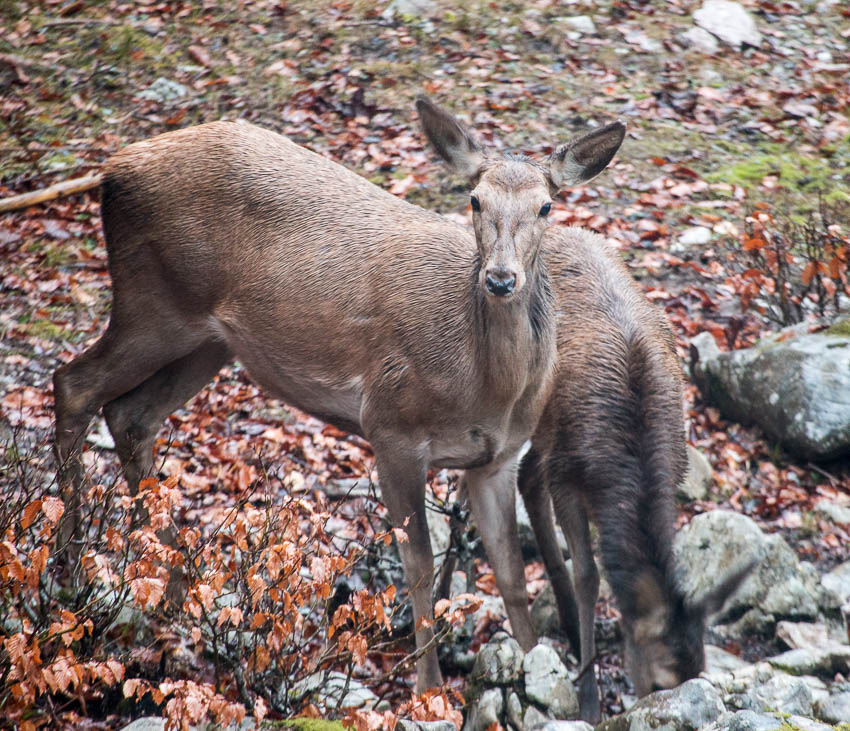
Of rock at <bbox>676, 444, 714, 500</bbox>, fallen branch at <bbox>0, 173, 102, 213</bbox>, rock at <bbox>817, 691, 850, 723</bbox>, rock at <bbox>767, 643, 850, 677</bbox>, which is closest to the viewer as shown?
rock at <bbox>817, 691, 850, 723</bbox>

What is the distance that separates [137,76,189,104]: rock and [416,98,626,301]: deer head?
6.43 meters

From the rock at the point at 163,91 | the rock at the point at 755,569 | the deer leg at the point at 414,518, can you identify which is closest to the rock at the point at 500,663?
the deer leg at the point at 414,518

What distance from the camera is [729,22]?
11602 mm

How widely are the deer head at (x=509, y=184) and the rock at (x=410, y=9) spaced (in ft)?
23.9

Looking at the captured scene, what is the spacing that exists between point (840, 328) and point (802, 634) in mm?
2536

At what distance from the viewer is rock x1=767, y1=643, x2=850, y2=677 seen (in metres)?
4.66

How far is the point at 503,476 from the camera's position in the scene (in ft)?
17.1

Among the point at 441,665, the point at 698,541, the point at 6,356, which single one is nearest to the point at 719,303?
the point at 698,541

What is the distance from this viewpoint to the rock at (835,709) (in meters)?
3.99

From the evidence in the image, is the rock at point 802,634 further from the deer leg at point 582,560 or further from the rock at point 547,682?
the rock at point 547,682

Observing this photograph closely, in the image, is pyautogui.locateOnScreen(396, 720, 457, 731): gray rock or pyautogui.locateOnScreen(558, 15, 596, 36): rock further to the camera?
pyautogui.locateOnScreen(558, 15, 596, 36): rock

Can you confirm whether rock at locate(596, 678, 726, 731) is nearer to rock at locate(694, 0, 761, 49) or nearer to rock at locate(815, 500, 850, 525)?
rock at locate(815, 500, 850, 525)

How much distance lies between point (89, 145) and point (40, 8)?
3.39 meters

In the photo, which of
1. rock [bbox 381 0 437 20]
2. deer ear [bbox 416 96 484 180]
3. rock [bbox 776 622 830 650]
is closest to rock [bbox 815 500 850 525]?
rock [bbox 776 622 830 650]
